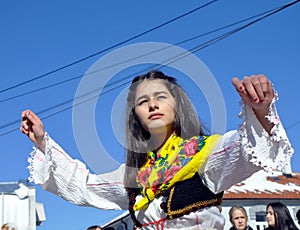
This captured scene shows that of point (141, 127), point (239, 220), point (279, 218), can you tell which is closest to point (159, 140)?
point (141, 127)

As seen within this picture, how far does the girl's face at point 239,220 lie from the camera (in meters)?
4.77

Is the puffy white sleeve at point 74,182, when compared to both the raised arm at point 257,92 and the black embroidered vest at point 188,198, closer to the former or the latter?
the black embroidered vest at point 188,198

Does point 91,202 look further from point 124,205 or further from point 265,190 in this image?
point 265,190

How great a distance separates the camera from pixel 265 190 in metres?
15.9

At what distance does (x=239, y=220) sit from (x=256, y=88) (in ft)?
10.7

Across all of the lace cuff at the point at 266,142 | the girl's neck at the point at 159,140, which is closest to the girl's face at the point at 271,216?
the girl's neck at the point at 159,140

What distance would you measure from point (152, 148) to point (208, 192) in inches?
11.6

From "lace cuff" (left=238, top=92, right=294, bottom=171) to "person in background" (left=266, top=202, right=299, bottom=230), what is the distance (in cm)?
257

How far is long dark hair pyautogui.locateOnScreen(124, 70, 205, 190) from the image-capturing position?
2.08m

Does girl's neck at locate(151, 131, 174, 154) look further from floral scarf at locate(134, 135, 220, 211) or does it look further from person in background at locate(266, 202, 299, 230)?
person in background at locate(266, 202, 299, 230)

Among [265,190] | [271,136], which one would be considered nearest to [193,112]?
[271,136]

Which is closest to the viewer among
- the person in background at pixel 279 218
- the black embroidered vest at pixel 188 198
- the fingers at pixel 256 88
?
the fingers at pixel 256 88

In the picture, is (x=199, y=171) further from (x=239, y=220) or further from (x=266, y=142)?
(x=239, y=220)

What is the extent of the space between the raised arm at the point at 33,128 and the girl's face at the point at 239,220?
9.33ft
